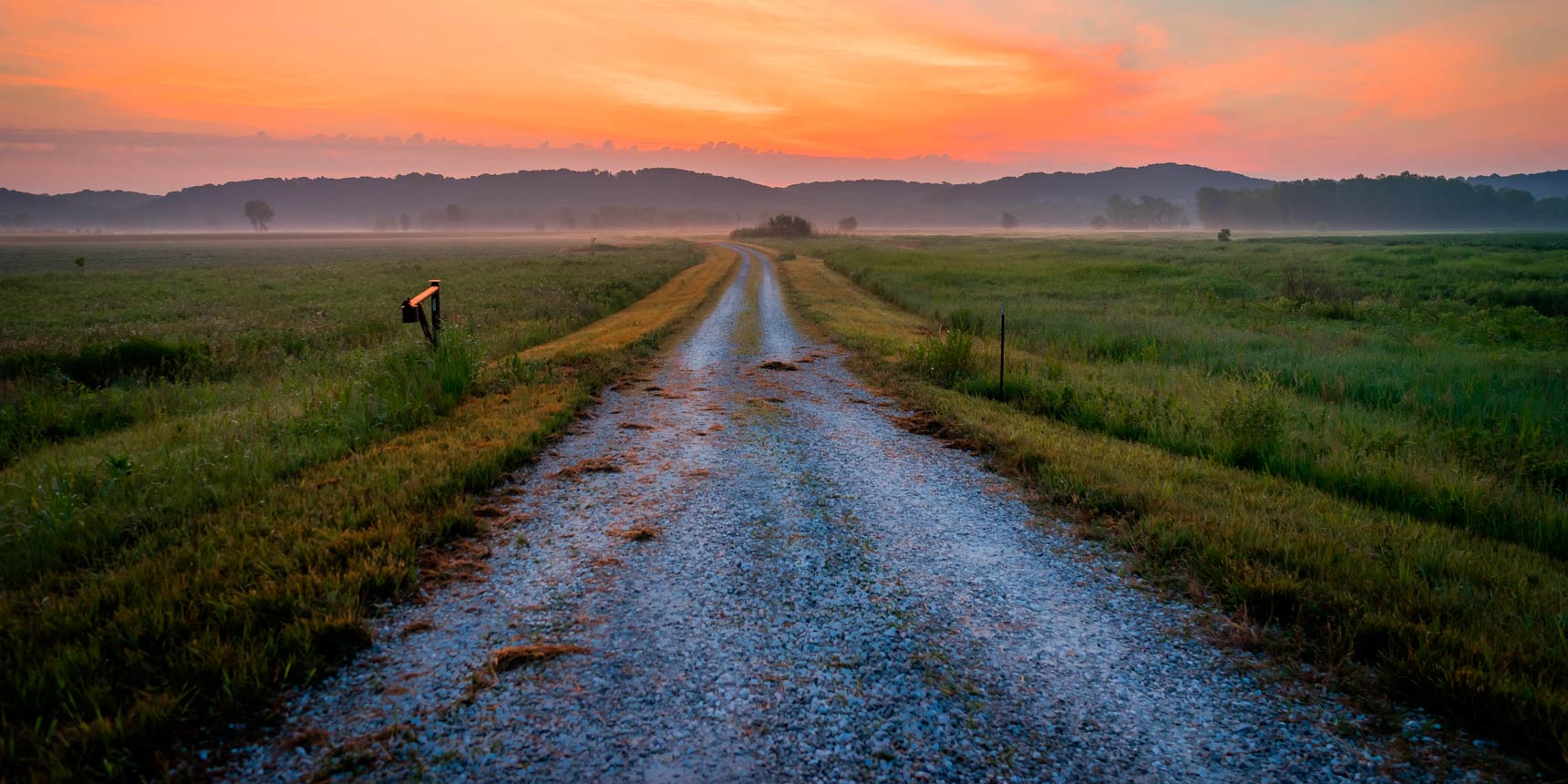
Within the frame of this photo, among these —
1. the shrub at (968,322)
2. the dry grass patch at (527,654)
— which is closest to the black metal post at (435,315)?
the dry grass patch at (527,654)

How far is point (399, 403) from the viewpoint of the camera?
10.0 meters

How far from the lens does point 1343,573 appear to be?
17.8 ft

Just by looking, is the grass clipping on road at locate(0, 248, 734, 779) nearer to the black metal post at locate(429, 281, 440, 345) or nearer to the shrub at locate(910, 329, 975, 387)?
the black metal post at locate(429, 281, 440, 345)

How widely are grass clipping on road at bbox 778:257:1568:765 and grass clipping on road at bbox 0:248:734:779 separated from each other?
19.1 ft

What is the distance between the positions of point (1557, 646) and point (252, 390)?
1626 centimetres

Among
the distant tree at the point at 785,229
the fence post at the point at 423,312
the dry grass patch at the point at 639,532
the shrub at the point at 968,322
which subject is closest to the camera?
the dry grass patch at the point at 639,532

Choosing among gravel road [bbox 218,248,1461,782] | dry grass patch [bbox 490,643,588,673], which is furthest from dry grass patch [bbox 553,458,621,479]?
dry grass patch [bbox 490,643,588,673]

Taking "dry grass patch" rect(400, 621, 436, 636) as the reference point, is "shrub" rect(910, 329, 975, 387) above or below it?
above

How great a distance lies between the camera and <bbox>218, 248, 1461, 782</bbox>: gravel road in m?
3.53

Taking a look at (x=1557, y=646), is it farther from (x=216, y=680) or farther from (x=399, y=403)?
(x=399, y=403)

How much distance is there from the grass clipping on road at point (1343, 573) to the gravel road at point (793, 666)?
56 centimetres

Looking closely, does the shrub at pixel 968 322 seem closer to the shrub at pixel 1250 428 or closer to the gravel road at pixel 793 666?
the shrub at pixel 1250 428

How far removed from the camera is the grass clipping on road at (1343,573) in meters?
4.06

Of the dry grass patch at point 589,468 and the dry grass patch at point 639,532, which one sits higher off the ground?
the dry grass patch at point 589,468
